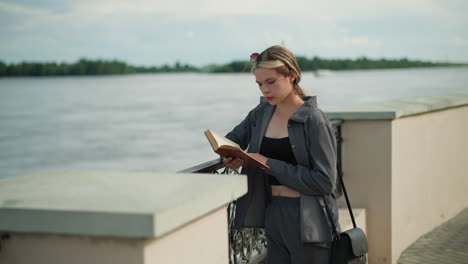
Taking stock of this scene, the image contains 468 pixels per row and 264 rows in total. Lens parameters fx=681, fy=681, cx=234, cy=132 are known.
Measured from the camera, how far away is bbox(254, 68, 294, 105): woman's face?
3.33 metres

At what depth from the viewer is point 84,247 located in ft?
6.78

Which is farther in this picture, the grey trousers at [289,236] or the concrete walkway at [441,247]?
the concrete walkway at [441,247]

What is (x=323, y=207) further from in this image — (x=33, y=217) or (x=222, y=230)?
(x=33, y=217)

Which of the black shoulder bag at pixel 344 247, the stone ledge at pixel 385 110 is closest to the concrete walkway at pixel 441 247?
the stone ledge at pixel 385 110

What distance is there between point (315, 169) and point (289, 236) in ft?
1.29

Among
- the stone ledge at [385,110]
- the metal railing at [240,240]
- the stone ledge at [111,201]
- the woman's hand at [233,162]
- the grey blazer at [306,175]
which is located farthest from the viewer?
the stone ledge at [385,110]

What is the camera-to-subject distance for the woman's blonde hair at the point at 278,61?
3299 millimetres

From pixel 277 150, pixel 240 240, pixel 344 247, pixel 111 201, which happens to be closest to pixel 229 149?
pixel 277 150

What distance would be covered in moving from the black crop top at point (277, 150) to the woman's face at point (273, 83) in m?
0.22

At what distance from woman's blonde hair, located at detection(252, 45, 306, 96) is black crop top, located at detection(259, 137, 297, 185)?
346mm

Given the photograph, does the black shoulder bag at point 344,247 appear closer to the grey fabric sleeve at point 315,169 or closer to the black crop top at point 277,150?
the grey fabric sleeve at point 315,169

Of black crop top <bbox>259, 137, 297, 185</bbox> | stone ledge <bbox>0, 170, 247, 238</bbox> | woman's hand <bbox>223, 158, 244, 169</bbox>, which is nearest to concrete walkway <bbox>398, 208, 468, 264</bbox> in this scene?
black crop top <bbox>259, 137, 297, 185</bbox>

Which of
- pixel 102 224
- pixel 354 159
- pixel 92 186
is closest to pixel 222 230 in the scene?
pixel 92 186

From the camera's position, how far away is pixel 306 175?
3213mm
